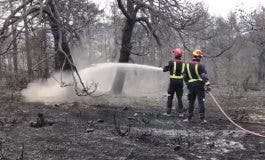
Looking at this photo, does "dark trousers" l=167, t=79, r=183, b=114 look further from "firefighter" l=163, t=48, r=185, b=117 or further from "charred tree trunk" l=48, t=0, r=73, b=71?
"charred tree trunk" l=48, t=0, r=73, b=71

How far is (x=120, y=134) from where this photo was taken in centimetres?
1005

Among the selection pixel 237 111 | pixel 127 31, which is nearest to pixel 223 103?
pixel 237 111

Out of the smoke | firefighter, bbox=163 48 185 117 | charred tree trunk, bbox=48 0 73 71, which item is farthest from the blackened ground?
charred tree trunk, bbox=48 0 73 71

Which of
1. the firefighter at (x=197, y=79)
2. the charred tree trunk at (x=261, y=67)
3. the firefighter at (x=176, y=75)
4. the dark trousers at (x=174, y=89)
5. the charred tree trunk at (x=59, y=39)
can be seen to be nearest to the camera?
the firefighter at (x=197, y=79)

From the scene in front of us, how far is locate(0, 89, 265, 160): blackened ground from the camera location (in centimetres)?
854

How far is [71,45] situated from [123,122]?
8092 millimetres

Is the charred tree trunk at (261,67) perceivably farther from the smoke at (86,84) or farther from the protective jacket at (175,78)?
the protective jacket at (175,78)

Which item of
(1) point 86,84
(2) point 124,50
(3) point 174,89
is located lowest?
(1) point 86,84

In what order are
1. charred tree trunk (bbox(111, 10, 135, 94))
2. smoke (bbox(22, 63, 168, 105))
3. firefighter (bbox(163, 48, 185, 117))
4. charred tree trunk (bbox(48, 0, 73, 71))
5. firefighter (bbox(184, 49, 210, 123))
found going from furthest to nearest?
charred tree trunk (bbox(111, 10, 135, 94)) < smoke (bbox(22, 63, 168, 105)) < charred tree trunk (bbox(48, 0, 73, 71)) < firefighter (bbox(163, 48, 185, 117)) < firefighter (bbox(184, 49, 210, 123))

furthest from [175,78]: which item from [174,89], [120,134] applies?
[120,134]

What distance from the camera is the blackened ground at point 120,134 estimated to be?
8.54m

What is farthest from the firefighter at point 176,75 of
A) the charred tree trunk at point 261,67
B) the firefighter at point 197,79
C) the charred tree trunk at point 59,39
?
the charred tree trunk at point 261,67

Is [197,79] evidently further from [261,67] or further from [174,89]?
[261,67]

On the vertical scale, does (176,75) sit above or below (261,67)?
above
